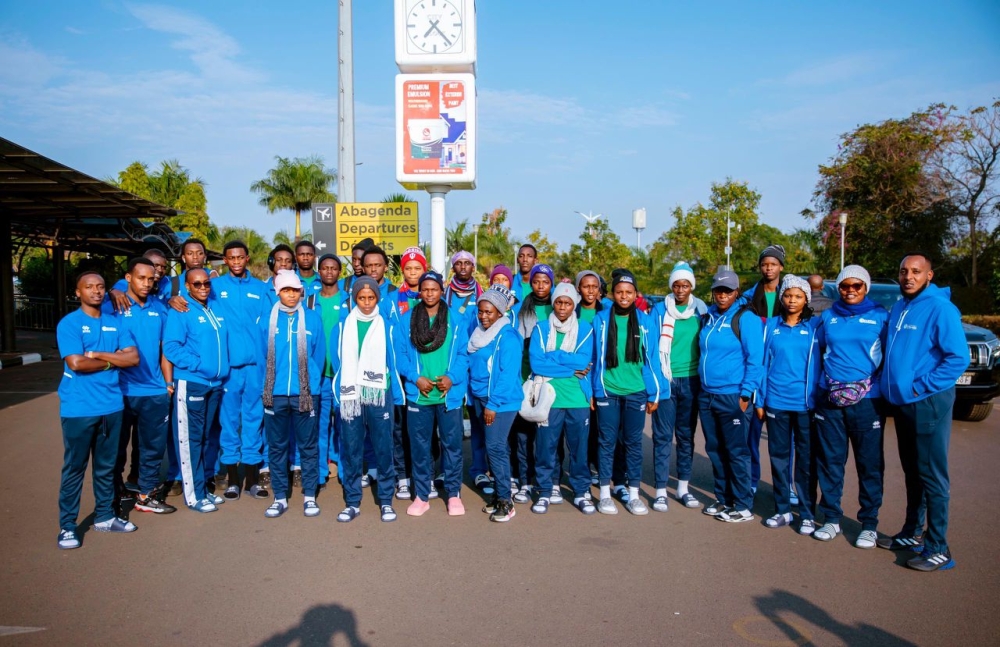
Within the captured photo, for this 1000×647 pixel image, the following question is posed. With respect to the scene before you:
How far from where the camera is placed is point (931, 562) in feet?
15.1

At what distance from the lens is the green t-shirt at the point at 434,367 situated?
5.73 m

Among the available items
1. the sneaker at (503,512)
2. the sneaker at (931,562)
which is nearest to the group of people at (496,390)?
the sneaker at (503,512)

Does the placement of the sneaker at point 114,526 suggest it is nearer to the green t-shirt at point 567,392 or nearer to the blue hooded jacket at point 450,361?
the blue hooded jacket at point 450,361

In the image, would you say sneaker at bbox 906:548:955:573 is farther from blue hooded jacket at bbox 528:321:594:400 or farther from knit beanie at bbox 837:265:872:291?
blue hooded jacket at bbox 528:321:594:400

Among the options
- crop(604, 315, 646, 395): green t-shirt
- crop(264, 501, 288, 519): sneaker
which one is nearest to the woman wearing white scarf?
crop(604, 315, 646, 395): green t-shirt

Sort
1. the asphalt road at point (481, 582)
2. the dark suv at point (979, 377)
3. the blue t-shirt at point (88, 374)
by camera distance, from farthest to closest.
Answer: the dark suv at point (979, 377) < the blue t-shirt at point (88, 374) < the asphalt road at point (481, 582)

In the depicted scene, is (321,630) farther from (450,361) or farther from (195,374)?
(195,374)

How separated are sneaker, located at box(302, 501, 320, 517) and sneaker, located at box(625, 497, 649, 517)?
2.57 m

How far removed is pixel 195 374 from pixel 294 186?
4342 centimetres

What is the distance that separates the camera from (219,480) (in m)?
6.59

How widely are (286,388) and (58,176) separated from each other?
29.6 ft

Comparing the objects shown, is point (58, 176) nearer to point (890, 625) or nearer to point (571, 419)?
point (571, 419)

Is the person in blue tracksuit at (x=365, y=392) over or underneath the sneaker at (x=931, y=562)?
over

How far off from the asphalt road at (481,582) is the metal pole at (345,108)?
20.4 feet
